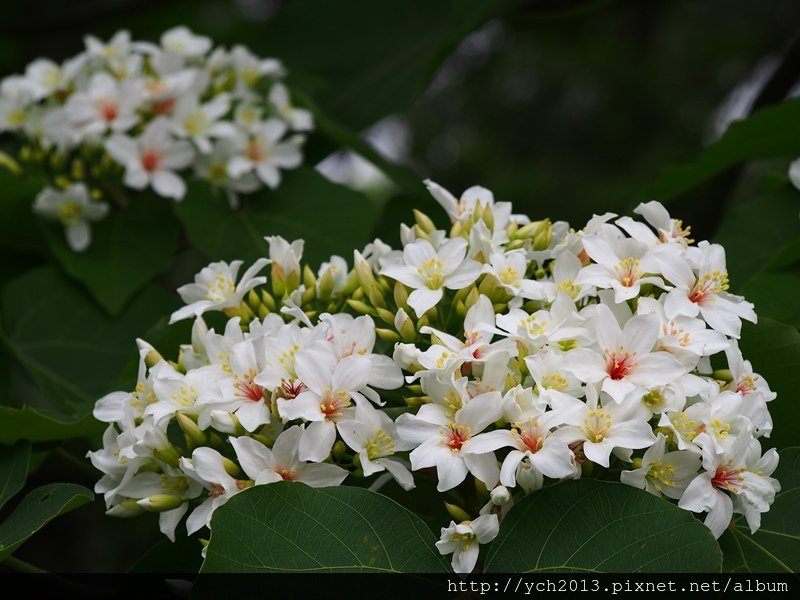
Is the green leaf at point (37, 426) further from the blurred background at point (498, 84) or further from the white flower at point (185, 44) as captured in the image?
the white flower at point (185, 44)

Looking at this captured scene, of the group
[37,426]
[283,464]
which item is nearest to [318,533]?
[283,464]

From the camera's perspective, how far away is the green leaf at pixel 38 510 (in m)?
1.54

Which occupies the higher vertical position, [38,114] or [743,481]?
[38,114]

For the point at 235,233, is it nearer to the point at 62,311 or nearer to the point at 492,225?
the point at 62,311

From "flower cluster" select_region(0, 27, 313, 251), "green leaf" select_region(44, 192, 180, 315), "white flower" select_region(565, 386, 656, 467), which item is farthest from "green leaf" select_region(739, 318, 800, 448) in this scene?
"green leaf" select_region(44, 192, 180, 315)

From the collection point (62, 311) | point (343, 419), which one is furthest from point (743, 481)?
point (62, 311)

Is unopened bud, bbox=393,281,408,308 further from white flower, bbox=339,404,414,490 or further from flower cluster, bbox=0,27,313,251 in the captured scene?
flower cluster, bbox=0,27,313,251

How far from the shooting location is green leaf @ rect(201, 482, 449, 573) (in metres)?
1.37

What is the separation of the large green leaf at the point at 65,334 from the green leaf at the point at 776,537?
1.51 metres

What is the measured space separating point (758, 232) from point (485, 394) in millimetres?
1069

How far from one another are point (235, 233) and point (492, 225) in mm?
1038

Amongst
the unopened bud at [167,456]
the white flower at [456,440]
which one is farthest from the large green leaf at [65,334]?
the white flower at [456,440]

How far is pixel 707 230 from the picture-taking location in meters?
2.96

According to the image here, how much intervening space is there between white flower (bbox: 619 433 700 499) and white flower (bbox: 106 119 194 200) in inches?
63.5
